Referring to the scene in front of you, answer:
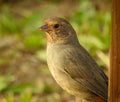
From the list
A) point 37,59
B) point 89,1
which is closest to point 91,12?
point 89,1

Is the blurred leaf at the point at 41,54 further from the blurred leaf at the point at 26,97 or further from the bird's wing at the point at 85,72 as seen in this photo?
the bird's wing at the point at 85,72

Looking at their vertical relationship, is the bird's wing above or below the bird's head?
below

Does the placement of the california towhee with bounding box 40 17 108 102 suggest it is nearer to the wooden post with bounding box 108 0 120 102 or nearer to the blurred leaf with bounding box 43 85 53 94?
the wooden post with bounding box 108 0 120 102

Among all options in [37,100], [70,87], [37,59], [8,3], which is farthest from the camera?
[8,3]

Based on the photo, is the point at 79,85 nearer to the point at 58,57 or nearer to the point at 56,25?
the point at 58,57

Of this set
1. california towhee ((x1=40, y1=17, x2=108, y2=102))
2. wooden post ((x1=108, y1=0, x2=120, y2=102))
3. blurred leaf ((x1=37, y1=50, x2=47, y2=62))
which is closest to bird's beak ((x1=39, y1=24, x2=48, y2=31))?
california towhee ((x1=40, y1=17, x2=108, y2=102))

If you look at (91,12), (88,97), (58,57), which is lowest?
(88,97)

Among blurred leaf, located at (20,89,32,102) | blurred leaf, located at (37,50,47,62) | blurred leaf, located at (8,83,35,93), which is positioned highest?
blurred leaf, located at (37,50,47,62)

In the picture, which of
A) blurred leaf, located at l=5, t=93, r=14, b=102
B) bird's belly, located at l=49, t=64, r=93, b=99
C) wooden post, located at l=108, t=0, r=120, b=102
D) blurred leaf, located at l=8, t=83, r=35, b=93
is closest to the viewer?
wooden post, located at l=108, t=0, r=120, b=102
